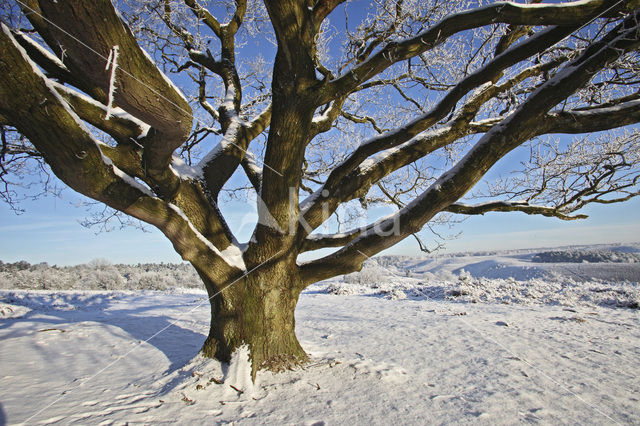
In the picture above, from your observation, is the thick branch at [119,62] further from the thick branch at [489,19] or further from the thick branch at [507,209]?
the thick branch at [507,209]

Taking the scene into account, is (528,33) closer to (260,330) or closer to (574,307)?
(260,330)

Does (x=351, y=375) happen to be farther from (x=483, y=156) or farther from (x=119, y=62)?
(x=119, y=62)

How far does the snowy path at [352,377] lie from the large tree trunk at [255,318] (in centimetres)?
17

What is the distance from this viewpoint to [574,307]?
271 inches

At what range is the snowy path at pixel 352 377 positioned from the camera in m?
2.05

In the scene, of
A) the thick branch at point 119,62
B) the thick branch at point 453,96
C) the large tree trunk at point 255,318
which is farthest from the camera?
the large tree trunk at point 255,318

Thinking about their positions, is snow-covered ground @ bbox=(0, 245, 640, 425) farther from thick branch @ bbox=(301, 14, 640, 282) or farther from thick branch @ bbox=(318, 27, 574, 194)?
thick branch @ bbox=(318, 27, 574, 194)

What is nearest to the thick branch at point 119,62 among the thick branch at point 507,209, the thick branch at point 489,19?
the thick branch at point 489,19

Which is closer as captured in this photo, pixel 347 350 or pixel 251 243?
pixel 251 243

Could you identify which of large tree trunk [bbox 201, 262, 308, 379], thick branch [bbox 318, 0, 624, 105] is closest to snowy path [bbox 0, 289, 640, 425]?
large tree trunk [bbox 201, 262, 308, 379]

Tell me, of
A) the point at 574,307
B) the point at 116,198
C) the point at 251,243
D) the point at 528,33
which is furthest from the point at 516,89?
the point at 574,307

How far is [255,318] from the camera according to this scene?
2.80 meters

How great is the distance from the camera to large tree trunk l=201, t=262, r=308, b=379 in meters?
2.79

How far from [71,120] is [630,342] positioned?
677 cm
